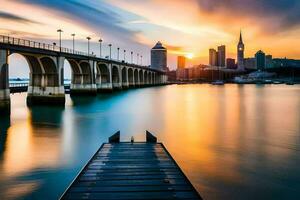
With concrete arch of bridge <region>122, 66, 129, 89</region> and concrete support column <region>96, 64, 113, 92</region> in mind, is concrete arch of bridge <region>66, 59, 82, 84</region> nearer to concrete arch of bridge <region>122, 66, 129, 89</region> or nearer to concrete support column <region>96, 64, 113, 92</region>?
concrete support column <region>96, 64, 113, 92</region>

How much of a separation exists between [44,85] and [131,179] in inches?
2001

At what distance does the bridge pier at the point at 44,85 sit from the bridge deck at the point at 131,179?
148 feet

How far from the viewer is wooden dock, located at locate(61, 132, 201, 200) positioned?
10.1m

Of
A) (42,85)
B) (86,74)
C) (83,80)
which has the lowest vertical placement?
(42,85)

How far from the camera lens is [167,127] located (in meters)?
36.4

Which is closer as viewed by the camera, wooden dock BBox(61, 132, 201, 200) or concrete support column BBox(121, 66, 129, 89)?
wooden dock BBox(61, 132, 201, 200)

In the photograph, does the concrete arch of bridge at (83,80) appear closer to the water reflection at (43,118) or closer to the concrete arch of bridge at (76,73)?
the concrete arch of bridge at (76,73)

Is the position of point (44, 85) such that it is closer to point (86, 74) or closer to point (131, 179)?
point (86, 74)

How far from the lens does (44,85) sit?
58.6 metres

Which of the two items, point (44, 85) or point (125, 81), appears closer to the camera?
point (44, 85)

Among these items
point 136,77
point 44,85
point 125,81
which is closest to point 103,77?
point 125,81

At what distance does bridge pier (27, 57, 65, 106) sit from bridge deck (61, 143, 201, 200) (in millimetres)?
45097

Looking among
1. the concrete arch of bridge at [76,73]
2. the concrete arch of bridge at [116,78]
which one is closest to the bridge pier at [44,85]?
the concrete arch of bridge at [76,73]

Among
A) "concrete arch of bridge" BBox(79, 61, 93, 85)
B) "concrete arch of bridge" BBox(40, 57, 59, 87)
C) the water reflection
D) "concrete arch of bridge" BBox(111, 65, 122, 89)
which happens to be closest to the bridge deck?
the water reflection
